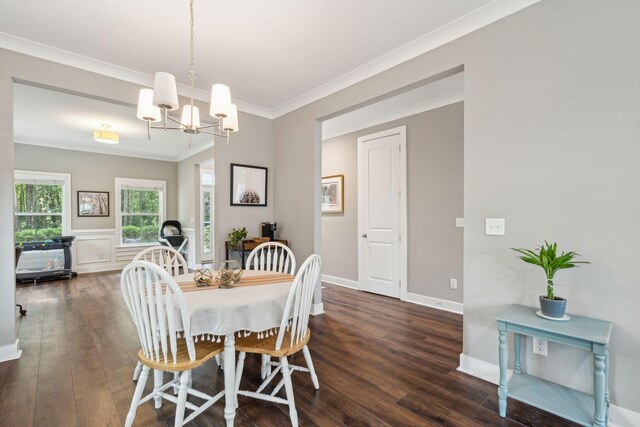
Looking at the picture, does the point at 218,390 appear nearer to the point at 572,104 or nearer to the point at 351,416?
the point at 351,416

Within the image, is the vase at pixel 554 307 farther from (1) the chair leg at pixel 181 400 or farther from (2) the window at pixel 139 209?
(2) the window at pixel 139 209

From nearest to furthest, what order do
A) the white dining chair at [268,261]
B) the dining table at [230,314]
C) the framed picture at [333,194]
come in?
the dining table at [230,314] < the white dining chair at [268,261] < the framed picture at [333,194]

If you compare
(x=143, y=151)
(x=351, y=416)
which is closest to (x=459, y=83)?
(x=351, y=416)

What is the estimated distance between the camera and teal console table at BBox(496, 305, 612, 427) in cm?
152

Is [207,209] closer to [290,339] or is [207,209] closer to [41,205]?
[41,205]

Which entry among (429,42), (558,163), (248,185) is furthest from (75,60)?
(558,163)

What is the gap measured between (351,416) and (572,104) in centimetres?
236

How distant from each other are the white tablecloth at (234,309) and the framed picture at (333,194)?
3.20 m

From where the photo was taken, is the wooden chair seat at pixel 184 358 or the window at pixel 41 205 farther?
the window at pixel 41 205

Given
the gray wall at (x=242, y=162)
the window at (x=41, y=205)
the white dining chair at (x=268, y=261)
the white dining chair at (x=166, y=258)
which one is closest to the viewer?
the white dining chair at (x=268, y=261)

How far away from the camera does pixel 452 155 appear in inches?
145

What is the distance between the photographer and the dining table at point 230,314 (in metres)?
1.62

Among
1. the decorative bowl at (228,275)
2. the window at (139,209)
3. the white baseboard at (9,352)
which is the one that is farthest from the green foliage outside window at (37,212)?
the decorative bowl at (228,275)

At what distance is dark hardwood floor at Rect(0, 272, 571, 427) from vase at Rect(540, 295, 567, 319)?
64 centimetres
